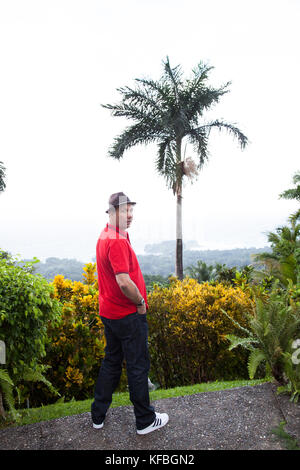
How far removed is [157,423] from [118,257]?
1454 mm

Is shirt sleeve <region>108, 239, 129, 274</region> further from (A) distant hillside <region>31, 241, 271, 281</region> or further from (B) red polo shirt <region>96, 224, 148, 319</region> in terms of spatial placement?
(A) distant hillside <region>31, 241, 271, 281</region>

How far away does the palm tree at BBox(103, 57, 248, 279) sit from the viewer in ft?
67.6

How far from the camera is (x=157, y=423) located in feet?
9.91

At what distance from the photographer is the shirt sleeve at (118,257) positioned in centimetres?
282

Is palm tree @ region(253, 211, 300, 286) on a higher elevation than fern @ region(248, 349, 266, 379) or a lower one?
higher

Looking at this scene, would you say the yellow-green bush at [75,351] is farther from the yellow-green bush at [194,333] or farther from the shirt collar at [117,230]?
the shirt collar at [117,230]

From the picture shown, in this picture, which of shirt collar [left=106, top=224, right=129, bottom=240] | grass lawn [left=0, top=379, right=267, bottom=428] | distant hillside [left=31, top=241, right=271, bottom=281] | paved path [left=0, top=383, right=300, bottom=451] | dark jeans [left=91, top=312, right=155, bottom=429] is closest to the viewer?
paved path [left=0, top=383, right=300, bottom=451]

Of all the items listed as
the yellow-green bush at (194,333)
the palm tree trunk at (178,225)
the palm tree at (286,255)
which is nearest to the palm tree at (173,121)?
the palm tree trunk at (178,225)

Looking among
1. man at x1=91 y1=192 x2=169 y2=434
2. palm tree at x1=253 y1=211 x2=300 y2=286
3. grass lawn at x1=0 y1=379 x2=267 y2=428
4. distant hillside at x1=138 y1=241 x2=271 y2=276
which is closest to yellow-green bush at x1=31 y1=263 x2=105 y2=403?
grass lawn at x1=0 y1=379 x2=267 y2=428

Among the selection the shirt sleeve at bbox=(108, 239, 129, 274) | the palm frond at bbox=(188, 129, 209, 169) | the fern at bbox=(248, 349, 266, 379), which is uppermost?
the palm frond at bbox=(188, 129, 209, 169)

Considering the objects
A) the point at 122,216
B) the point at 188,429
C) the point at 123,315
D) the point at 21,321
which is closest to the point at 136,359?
the point at 123,315

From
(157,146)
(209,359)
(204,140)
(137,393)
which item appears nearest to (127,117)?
(157,146)

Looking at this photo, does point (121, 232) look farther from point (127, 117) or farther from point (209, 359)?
point (127, 117)

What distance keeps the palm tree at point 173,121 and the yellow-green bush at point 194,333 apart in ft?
51.4
